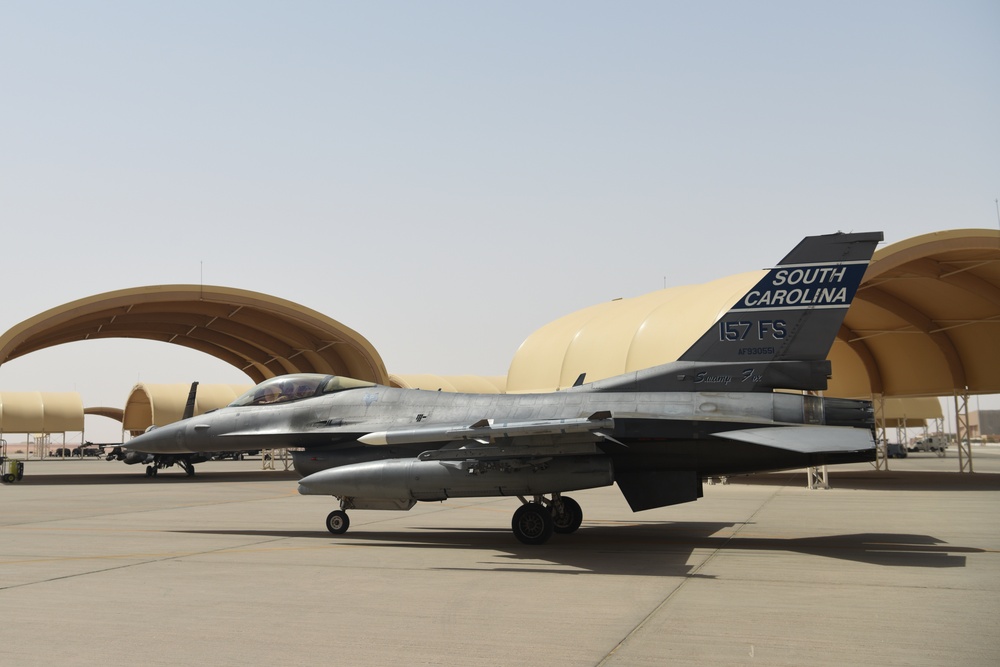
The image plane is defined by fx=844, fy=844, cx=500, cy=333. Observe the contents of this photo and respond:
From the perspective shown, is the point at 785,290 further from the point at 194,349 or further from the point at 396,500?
the point at 194,349

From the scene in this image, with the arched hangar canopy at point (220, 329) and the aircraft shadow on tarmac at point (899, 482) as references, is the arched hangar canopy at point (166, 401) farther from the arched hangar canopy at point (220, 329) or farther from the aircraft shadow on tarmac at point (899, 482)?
the aircraft shadow on tarmac at point (899, 482)

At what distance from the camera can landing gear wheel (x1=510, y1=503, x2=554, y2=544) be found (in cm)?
1237

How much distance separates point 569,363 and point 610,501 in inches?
456

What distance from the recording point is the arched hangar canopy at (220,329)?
1225 inches

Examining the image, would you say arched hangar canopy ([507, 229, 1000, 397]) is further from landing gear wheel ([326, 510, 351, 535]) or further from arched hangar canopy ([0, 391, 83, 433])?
arched hangar canopy ([0, 391, 83, 433])

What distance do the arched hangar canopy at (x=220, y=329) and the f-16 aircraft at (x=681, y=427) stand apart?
71.2 feet

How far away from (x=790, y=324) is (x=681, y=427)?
2163 millimetres

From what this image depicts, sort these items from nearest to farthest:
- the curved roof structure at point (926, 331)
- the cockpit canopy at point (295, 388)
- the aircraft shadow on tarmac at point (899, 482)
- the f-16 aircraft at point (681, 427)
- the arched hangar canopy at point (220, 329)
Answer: the f-16 aircraft at point (681, 427), the cockpit canopy at point (295, 388), the aircraft shadow on tarmac at point (899, 482), the curved roof structure at point (926, 331), the arched hangar canopy at point (220, 329)

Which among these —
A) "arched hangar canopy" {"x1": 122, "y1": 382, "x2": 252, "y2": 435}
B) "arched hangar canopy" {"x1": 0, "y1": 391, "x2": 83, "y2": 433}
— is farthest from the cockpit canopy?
"arched hangar canopy" {"x1": 0, "y1": 391, "x2": 83, "y2": 433}

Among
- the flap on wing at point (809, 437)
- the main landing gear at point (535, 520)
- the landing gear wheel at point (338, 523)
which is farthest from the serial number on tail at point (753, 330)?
the landing gear wheel at point (338, 523)

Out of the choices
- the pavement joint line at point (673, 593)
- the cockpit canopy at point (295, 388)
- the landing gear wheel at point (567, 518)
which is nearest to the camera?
the pavement joint line at point (673, 593)

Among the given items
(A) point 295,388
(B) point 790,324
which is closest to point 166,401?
(A) point 295,388

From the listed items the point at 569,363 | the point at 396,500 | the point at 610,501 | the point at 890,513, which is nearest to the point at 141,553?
the point at 396,500

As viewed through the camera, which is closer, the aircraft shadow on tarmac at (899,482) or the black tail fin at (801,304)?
the black tail fin at (801,304)
